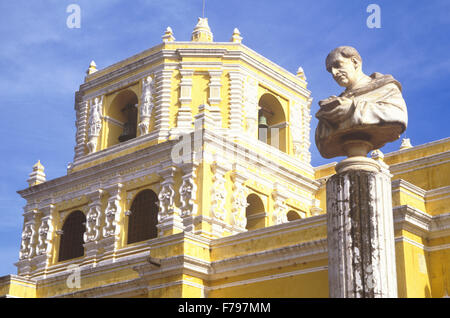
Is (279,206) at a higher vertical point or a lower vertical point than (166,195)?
higher

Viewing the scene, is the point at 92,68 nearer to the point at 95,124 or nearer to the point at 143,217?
the point at 95,124

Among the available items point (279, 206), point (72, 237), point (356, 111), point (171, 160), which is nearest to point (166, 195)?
point (171, 160)

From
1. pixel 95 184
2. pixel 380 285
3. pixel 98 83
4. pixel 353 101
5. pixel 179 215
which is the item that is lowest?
pixel 380 285

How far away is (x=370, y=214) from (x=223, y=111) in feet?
52.1

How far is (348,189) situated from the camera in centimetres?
633

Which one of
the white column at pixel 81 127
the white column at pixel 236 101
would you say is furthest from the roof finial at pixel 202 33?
the white column at pixel 81 127

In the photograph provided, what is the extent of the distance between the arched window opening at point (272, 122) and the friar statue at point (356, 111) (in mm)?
16235

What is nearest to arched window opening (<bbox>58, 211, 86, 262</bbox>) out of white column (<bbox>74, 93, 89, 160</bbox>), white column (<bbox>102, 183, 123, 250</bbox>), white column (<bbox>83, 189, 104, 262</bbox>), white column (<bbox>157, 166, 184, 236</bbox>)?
white column (<bbox>83, 189, 104, 262</bbox>)

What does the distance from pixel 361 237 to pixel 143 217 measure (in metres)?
15.7

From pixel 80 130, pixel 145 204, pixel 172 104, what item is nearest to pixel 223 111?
pixel 172 104

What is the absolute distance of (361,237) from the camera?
612cm

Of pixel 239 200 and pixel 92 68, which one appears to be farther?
pixel 92 68

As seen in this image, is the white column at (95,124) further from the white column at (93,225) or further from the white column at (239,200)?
the white column at (239,200)

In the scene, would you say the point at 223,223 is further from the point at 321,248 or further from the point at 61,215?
the point at 61,215
